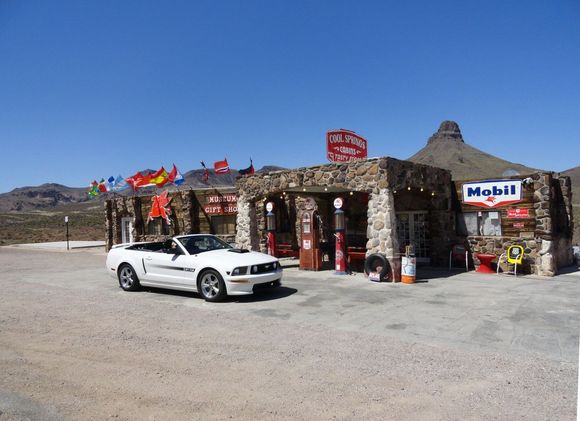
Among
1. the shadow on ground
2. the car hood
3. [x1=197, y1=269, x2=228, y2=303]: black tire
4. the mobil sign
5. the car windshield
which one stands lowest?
the shadow on ground

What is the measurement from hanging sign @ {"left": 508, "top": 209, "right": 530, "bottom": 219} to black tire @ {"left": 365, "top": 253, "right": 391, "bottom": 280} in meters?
5.35

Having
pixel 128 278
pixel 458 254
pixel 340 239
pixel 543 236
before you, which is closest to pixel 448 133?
pixel 458 254

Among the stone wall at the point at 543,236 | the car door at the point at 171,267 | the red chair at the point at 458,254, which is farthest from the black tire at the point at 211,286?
the stone wall at the point at 543,236

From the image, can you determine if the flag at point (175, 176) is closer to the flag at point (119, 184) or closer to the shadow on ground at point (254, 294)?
the flag at point (119, 184)

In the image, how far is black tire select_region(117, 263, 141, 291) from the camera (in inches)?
426

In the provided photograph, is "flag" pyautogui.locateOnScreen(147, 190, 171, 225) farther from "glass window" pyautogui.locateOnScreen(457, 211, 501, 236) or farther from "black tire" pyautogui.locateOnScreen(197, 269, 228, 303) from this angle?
"glass window" pyautogui.locateOnScreen(457, 211, 501, 236)

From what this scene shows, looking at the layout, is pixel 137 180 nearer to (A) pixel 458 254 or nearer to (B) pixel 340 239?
(B) pixel 340 239

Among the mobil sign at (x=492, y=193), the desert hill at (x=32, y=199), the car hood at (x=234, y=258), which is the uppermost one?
the desert hill at (x=32, y=199)

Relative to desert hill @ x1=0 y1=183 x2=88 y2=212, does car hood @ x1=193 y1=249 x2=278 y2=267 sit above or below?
below

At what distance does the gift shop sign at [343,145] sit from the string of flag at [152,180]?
6518mm

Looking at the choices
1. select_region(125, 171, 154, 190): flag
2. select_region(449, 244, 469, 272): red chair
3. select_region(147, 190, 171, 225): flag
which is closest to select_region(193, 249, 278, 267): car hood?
select_region(449, 244, 469, 272): red chair

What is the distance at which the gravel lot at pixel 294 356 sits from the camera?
417 centimetres

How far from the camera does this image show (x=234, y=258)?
9.53 meters

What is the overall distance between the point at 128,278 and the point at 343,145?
977 cm
